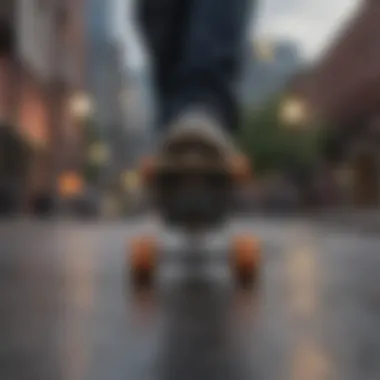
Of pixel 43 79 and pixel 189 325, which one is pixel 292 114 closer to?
pixel 43 79

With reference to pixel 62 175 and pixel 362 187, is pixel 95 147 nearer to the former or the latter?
pixel 62 175

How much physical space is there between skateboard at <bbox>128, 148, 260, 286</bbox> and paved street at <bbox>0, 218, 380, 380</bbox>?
59 millimetres

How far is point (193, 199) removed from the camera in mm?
2225

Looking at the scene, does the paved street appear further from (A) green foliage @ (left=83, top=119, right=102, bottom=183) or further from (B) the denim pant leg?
(A) green foliage @ (left=83, top=119, right=102, bottom=183)

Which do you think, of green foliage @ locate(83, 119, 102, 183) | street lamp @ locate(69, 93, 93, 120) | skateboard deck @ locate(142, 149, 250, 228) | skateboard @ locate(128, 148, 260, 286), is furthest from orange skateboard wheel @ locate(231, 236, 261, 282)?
green foliage @ locate(83, 119, 102, 183)

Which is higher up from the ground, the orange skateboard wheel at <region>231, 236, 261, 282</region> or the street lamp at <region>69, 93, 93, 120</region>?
the street lamp at <region>69, 93, 93, 120</region>

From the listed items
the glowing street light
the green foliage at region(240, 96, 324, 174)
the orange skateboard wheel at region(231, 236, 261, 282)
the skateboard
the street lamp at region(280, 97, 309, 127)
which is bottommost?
the orange skateboard wheel at region(231, 236, 261, 282)

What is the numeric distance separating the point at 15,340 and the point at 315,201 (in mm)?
26036

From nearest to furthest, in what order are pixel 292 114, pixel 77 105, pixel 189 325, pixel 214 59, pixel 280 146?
pixel 189 325 → pixel 214 59 → pixel 292 114 → pixel 280 146 → pixel 77 105

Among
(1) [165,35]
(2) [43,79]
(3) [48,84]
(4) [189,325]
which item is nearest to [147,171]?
(4) [189,325]

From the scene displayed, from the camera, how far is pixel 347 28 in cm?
2730

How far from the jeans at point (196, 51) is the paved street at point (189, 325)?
660 millimetres

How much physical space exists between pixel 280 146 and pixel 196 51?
22907 mm

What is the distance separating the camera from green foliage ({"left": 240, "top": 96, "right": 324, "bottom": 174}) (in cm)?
2541
